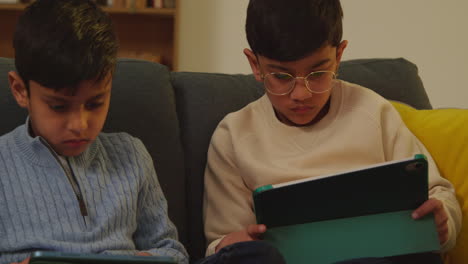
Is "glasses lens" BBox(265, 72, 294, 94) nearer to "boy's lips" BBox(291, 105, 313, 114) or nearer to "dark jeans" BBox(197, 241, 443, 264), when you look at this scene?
"boy's lips" BBox(291, 105, 313, 114)

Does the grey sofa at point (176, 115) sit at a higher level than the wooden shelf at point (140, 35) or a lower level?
higher

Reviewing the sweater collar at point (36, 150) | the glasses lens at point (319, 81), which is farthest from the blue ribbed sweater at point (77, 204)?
the glasses lens at point (319, 81)

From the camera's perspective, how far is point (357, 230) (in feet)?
3.72

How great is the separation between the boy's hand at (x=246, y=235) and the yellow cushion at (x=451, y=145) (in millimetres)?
491

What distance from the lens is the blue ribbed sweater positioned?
1058mm

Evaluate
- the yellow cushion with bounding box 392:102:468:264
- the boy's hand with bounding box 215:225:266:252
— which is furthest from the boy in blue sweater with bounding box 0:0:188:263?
the yellow cushion with bounding box 392:102:468:264

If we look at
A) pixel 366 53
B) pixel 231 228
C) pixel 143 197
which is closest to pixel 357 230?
pixel 231 228

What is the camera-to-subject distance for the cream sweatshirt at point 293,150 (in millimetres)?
1332

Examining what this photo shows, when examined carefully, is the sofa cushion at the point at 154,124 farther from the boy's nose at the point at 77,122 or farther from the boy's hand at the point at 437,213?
the boy's hand at the point at 437,213

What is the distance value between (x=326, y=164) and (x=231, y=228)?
255mm

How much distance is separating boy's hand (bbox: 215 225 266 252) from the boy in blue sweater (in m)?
0.16

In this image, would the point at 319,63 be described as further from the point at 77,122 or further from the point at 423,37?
the point at 423,37

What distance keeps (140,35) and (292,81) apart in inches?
82.6

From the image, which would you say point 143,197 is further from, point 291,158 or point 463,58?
point 463,58
